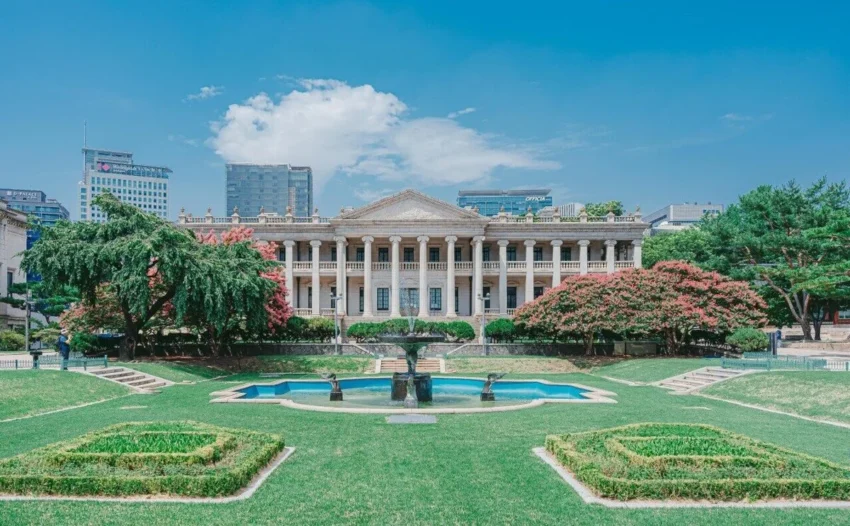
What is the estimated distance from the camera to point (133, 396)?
1969 cm

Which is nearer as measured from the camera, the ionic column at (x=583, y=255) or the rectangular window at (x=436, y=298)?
the ionic column at (x=583, y=255)

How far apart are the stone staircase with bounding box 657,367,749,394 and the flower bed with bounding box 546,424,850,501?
1300cm

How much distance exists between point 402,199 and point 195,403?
29551 millimetres

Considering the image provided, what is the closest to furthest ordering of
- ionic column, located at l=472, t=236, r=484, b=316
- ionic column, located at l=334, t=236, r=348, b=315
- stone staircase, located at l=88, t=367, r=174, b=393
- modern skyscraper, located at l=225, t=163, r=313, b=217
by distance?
stone staircase, located at l=88, t=367, r=174, b=393
ionic column, located at l=472, t=236, r=484, b=316
ionic column, located at l=334, t=236, r=348, b=315
modern skyscraper, located at l=225, t=163, r=313, b=217

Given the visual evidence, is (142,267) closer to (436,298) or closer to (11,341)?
(11,341)

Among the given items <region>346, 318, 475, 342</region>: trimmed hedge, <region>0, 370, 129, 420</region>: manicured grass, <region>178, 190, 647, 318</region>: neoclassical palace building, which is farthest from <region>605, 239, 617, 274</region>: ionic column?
<region>0, 370, 129, 420</region>: manicured grass

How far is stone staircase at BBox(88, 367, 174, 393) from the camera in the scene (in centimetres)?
2178

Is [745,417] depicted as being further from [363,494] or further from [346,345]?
[346,345]

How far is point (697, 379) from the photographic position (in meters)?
23.6

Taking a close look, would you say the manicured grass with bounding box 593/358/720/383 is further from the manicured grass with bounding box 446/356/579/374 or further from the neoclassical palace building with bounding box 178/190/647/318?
the neoclassical palace building with bounding box 178/190/647/318

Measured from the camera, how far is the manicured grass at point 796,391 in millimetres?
16297

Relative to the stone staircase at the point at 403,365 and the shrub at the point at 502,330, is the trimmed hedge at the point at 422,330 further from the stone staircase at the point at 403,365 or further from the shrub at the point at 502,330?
the stone staircase at the point at 403,365

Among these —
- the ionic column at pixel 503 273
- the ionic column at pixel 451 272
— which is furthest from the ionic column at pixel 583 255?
the ionic column at pixel 451 272

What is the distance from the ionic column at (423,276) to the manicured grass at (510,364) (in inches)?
467
